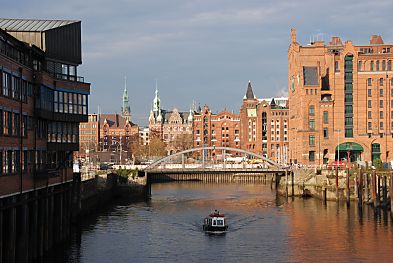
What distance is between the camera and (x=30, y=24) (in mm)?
58188

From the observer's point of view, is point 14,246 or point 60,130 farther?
point 60,130

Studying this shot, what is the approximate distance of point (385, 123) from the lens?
13025 cm

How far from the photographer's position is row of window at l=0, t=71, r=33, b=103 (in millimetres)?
43125

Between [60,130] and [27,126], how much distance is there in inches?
338

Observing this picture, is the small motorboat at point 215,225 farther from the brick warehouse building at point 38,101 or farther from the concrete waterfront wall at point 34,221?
the brick warehouse building at point 38,101

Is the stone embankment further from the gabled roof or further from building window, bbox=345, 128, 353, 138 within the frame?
the gabled roof

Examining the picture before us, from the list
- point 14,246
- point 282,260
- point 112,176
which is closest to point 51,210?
point 14,246

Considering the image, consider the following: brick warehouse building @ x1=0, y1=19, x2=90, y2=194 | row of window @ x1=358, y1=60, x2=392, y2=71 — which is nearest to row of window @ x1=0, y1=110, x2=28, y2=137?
brick warehouse building @ x1=0, y1=19, x2=90, y2=194

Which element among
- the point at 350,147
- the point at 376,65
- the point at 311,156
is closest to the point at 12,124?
the point at 311,156

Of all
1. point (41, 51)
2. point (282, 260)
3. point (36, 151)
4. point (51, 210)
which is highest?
point (41, 51)

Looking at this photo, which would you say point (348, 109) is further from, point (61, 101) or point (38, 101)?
point (38, 101)

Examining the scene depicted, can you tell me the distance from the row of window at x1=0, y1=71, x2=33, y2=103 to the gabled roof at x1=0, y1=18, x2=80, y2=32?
772 cm

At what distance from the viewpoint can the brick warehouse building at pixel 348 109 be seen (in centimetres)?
12925

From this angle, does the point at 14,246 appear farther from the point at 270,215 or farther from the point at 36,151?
the point at 270,215
